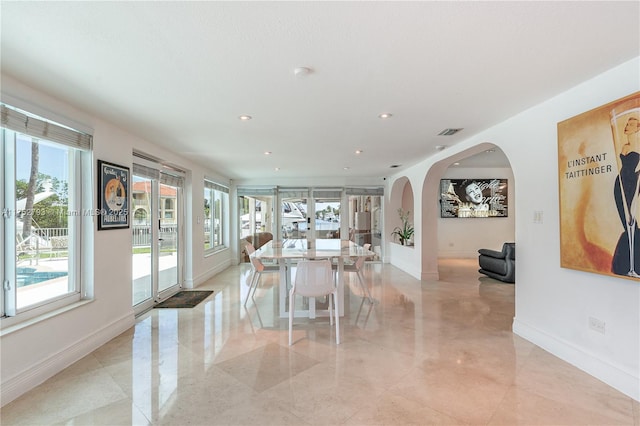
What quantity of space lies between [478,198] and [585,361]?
6874 millimetres

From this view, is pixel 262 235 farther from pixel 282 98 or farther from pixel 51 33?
pixel 51 33

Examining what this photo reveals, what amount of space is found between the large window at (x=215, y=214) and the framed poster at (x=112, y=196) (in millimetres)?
2811

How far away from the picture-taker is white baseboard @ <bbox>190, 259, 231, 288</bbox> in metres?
5.67

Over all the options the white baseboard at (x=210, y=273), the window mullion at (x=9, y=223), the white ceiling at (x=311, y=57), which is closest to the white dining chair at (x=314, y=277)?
the white ceiling at (x=311, y=57)

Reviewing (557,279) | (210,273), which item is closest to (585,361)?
(557,279)

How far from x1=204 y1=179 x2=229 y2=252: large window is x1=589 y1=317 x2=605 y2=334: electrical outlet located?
6032 millimetres

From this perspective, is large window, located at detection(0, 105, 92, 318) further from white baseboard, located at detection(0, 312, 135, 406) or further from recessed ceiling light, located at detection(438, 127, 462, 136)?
recessed ceiling light, located at detection(438, 127, 462, 136)

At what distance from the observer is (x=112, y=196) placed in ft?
10.9

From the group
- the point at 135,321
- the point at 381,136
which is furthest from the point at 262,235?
the point at 381,136

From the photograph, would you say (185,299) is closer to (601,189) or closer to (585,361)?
(585,361)

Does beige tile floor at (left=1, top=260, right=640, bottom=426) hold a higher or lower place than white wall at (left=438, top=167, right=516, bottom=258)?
lower

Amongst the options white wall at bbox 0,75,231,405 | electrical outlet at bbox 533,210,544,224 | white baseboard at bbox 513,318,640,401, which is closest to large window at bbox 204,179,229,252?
white wall at bbox 0,75,231,405

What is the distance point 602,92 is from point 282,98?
97.6 inches

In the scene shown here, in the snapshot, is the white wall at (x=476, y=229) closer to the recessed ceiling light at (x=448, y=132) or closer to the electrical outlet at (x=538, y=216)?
the recessed ceiling light at (x=448, y=132)
